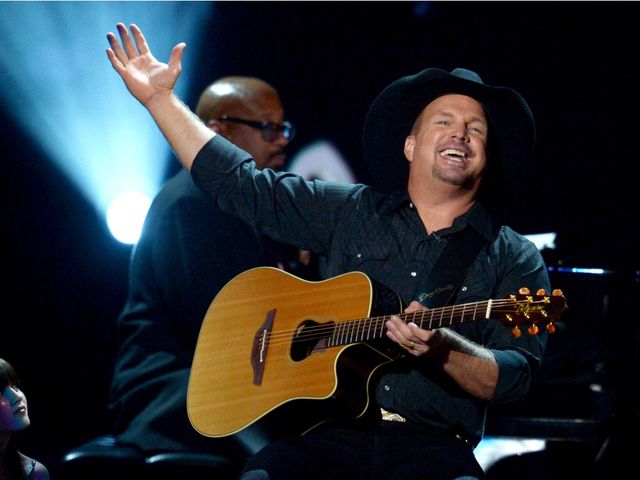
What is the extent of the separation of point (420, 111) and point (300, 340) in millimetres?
1163

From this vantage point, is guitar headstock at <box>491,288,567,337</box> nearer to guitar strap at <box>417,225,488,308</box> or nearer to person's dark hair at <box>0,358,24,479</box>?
guitar strap at <box>417,225,488,308</box>

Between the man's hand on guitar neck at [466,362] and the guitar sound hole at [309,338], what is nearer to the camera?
the man's hand on guitar neck at [466,362]

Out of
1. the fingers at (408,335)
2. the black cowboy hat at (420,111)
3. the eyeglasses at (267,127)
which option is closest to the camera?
the fingers at (408,335)

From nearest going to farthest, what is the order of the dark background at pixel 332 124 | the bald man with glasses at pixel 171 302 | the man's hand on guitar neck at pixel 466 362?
1. the man's hand on guitar neck at pixel 466 362
2. the bald man with glasses at pixel 171 302
3. the dark background at pixel 332 124

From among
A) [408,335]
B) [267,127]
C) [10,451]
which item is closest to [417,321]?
[408,335]

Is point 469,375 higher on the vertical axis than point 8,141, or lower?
lower

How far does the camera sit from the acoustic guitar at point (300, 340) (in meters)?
3.14

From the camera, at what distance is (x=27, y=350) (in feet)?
20.2

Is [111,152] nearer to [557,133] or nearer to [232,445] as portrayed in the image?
[232,445]

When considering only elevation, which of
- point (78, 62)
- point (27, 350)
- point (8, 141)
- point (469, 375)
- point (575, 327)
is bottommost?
point (27, 350)

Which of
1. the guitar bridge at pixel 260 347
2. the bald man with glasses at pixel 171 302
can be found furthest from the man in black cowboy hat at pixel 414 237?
the bald man with glasses at pixel 171 302

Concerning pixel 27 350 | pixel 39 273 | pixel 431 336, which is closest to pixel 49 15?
pixel 39 273

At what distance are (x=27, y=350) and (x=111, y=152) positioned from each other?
4.68ft

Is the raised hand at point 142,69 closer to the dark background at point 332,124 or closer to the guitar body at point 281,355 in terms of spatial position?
the guitar body at point 281,355
